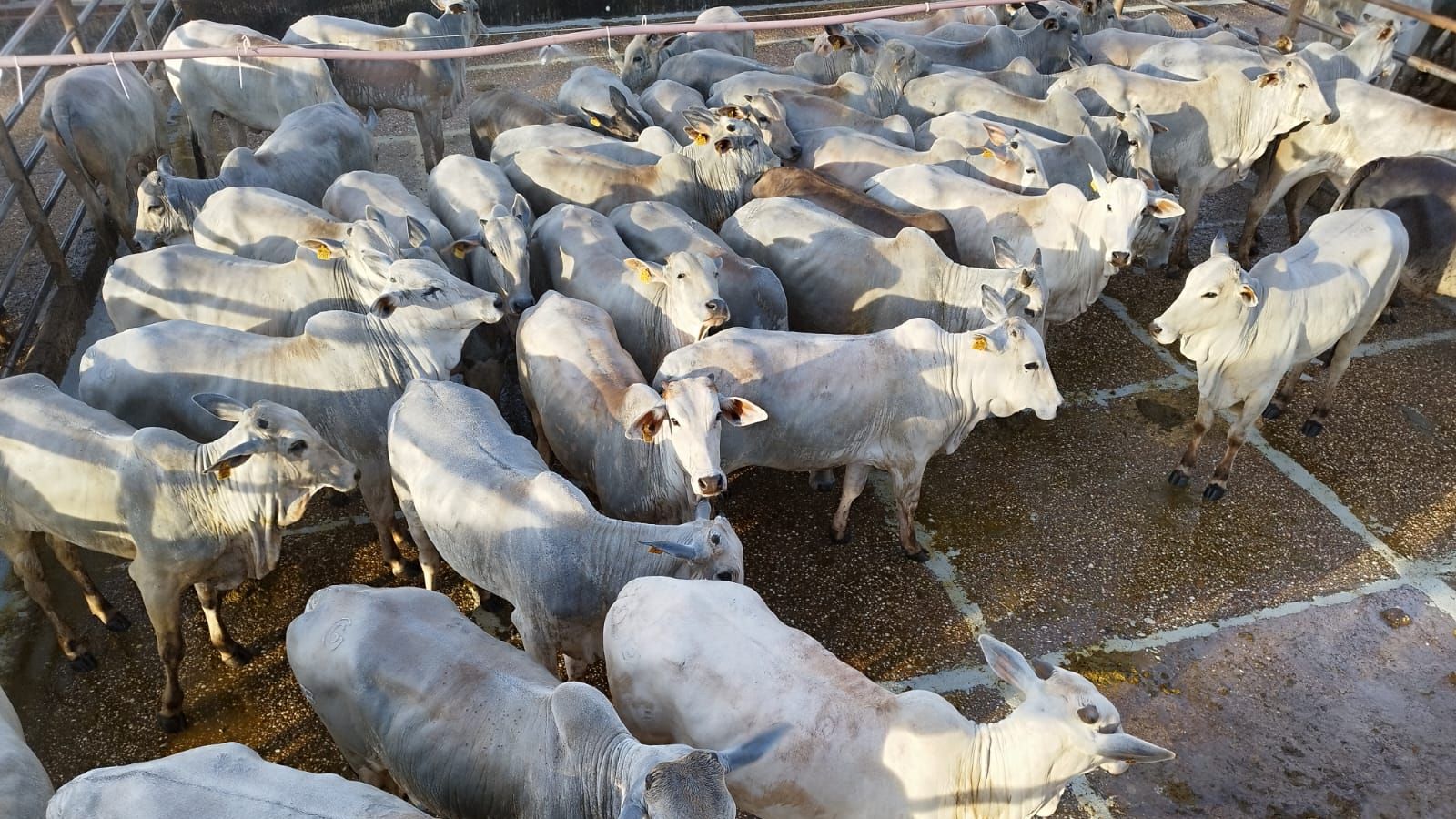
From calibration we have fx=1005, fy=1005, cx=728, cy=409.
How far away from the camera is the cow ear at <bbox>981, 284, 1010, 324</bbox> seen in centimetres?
666

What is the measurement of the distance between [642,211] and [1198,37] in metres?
8.72

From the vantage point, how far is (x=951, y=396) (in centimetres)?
630

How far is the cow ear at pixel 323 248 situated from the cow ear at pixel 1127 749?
5.51 m

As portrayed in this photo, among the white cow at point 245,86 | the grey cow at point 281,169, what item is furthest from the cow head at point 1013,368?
the white cow at point 245,86

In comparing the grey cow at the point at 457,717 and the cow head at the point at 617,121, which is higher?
the cow head at the point at 617,121

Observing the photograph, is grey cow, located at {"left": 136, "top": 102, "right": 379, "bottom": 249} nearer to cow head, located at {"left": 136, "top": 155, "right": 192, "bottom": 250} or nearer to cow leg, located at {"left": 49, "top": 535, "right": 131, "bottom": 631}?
cow head, located at {"left": 136, "top": 155, "right": 192, "bottom": 250}

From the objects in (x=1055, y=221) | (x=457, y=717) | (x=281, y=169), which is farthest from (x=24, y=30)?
(x=1055, y=221)

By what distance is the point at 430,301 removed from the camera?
6203mm

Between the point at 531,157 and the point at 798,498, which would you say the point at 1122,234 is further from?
the point at 531,157

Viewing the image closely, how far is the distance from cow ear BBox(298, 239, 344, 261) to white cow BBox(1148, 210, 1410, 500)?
5.53 meters

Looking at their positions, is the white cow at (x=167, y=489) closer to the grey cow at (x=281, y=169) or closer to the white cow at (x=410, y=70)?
the grey cow at (x=281, y=169)

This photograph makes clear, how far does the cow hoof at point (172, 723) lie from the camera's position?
535 cm

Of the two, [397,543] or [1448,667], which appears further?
[397,543]

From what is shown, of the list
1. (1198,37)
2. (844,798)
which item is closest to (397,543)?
(844,798)
